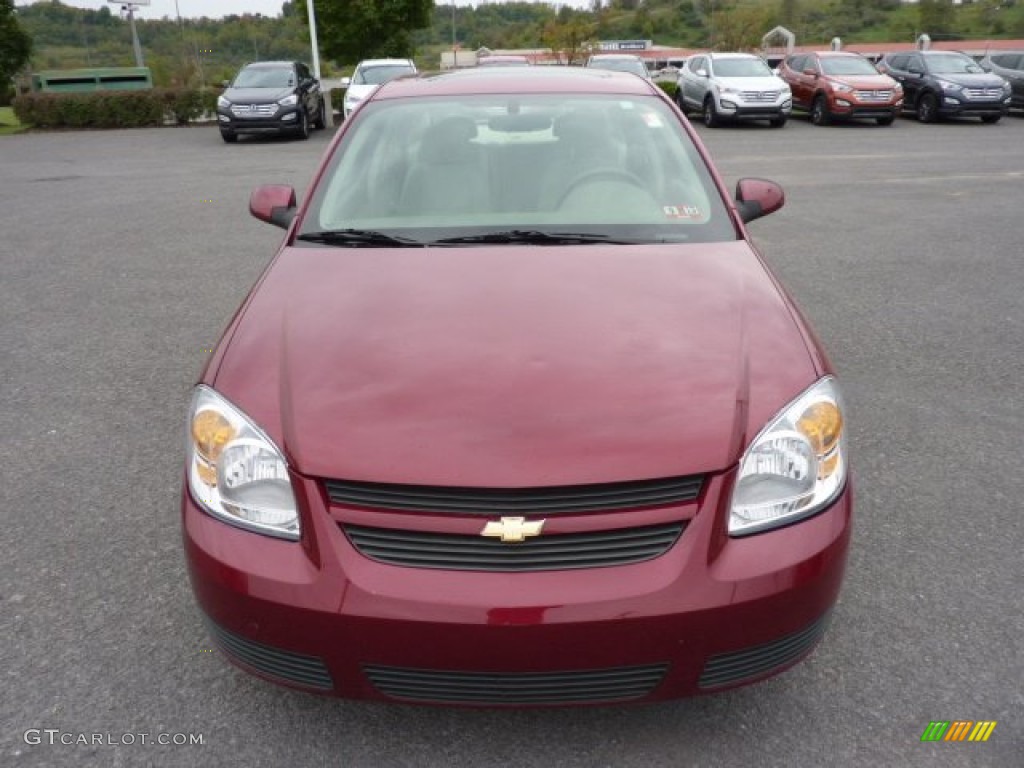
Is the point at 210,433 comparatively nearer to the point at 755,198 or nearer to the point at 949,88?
the point at 755,198

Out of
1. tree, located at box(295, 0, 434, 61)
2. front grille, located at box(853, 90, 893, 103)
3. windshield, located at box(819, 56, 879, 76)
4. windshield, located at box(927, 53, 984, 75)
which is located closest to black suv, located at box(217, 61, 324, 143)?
tree, located at box(295, 0, 434, 61)

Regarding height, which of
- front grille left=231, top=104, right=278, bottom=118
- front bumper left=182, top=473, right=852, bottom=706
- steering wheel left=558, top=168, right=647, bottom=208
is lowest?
front grille left=231, top=104, right=278, bottom=118

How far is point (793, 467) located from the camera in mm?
2086

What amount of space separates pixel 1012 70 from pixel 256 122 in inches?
727

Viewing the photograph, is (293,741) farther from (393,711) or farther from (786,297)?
(786,297)

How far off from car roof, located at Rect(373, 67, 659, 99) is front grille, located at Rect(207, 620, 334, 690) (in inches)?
97.8

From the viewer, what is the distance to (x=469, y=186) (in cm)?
326

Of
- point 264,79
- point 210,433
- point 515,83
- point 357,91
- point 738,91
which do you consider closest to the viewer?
point 210,433

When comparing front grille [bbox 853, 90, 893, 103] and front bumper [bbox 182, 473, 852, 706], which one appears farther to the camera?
front grille [bbox 853, 90, 893, 103]

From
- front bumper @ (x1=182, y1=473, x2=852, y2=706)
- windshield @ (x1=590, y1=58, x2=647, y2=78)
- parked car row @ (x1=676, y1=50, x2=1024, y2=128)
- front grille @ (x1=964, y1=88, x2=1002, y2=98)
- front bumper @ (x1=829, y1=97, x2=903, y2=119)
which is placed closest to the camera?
front bumper @ (x1=182, y1=473, x2=852, y2=706)

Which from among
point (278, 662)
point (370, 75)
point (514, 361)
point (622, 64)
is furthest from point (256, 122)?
point (278, 662)

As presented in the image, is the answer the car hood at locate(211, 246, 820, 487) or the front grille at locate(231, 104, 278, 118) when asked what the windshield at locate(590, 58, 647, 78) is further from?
the car hood at locate(211, 246, 820, 487)

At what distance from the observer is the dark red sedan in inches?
74.2

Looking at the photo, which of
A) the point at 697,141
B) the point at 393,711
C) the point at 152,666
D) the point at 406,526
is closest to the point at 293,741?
the point at 393,711
